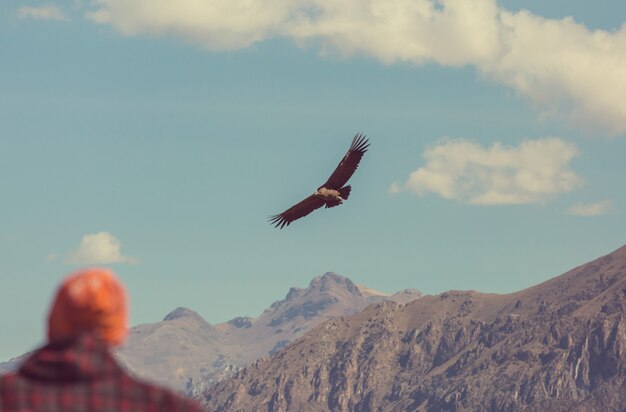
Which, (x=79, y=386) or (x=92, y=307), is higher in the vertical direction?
(x=92, y=307)

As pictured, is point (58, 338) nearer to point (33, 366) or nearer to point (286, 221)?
point (33, 366)

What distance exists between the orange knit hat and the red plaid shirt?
141mm

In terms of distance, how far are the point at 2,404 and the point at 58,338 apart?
55 centimetres

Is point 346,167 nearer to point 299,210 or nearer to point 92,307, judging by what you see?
point 299,210

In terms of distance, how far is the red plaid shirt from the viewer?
302 inches

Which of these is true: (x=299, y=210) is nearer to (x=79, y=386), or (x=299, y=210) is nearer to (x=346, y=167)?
(x=346, y=167)

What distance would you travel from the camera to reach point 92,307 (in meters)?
7.90

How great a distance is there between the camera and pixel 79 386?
304 inches

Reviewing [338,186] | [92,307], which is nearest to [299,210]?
Answer: [338,186]

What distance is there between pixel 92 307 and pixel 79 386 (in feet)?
1.64

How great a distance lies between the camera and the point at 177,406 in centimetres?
775

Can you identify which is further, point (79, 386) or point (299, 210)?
point (299, 210)

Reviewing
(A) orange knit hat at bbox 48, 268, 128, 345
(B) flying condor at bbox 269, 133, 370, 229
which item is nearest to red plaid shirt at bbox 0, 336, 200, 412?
(A) orange knit hat at bbox 48, 268, 128, 345

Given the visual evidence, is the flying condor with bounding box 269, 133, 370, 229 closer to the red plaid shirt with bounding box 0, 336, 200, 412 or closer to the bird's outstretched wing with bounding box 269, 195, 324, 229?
the bird's outstretched wing with bounding box 269, 195, 324, 229
